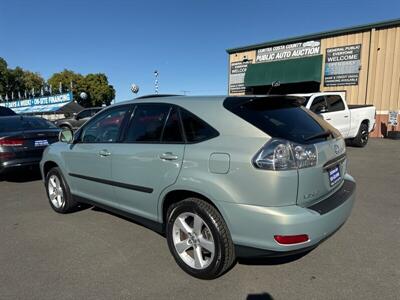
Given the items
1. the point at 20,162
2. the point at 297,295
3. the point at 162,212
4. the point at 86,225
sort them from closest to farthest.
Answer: the point at 297,295 < the point at 162,212 < the point at 86,225 < the point at 20,162

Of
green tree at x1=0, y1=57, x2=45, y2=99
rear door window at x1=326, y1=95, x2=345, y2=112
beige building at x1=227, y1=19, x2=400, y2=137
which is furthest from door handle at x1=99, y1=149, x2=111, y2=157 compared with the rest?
green tree at x1=0, y1=57, x2=45, y2=99

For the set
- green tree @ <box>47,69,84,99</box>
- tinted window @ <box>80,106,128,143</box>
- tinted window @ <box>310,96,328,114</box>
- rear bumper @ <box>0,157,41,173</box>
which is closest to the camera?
tinted window @ <box>80,106,128,143</box>

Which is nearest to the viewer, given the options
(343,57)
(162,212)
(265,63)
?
(162,212)

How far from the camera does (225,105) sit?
10.0ft

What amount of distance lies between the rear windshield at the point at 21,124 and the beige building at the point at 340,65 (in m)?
8.94

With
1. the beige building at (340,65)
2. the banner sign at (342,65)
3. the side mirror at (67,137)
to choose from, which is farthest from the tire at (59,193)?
the banner sign at (342,65)

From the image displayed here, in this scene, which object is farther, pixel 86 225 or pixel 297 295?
pixel 86 225

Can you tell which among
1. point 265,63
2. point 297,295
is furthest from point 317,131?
point 265,63

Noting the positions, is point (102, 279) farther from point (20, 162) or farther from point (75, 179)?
point (20, 162)

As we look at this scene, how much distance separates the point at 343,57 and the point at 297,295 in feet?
54.6

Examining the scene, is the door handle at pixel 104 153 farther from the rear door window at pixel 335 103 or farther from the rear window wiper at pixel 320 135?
the rear door window at pixel 335 103

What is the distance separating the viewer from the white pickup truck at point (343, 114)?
9.62 meters

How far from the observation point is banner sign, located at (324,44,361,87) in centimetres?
1653

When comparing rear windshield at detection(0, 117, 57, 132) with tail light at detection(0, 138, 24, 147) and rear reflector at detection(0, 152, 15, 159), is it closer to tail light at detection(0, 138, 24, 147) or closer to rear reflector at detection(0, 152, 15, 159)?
tail light at detection(0, 138, 24, 147)
